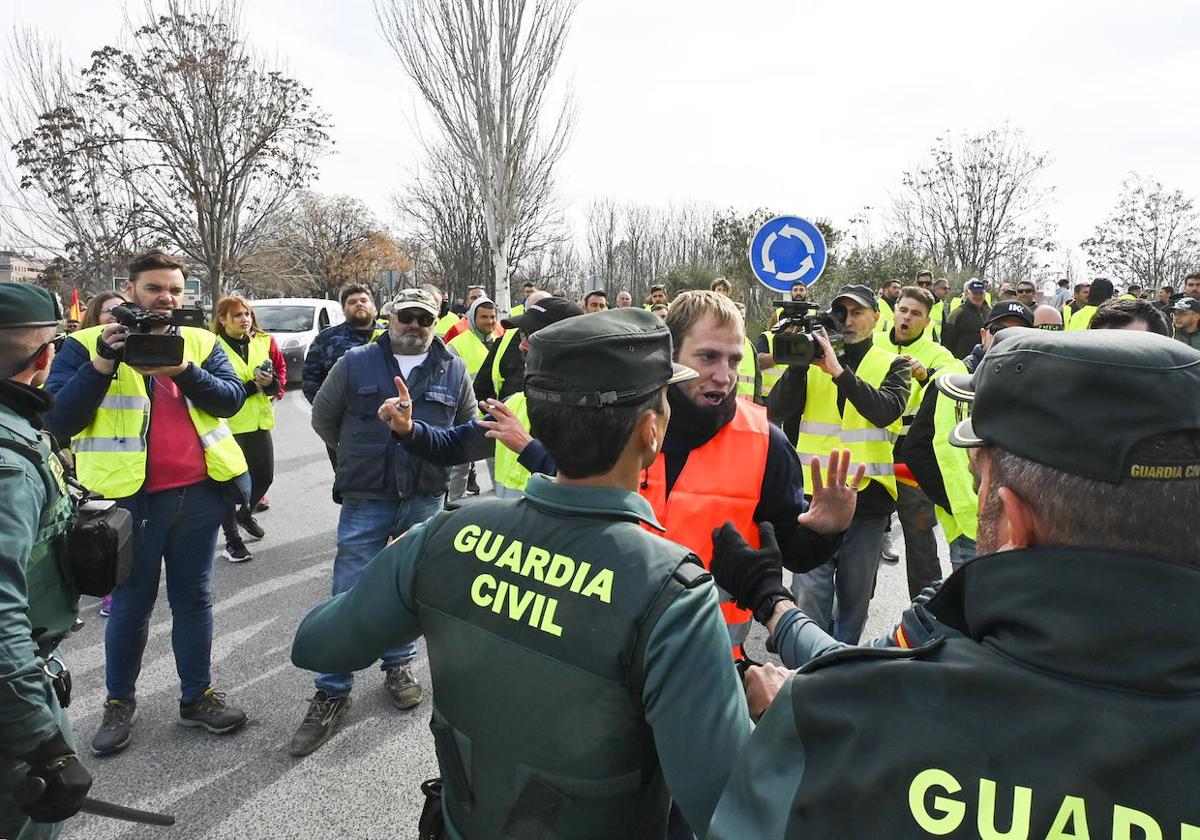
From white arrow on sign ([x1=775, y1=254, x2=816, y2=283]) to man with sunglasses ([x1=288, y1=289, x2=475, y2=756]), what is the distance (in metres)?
3.28

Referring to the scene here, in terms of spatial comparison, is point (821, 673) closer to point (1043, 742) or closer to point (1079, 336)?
point (1043, 742)

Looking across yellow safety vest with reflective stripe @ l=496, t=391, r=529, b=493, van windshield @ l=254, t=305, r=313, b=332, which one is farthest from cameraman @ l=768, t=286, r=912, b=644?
van windshield @ l=254, t=305, r=313, b=332

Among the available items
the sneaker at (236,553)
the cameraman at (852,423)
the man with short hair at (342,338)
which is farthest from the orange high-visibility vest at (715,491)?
the sneaker at (236,553)

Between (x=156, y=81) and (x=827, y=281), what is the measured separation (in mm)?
19505

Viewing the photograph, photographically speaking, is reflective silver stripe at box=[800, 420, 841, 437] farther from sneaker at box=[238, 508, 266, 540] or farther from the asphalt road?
sneaker at box=[238, 508, 266, 540]

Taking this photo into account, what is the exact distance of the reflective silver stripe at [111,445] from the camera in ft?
11.0

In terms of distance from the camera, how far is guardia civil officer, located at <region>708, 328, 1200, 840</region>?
2.58ft

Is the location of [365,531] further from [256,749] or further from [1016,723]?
[1016,723]

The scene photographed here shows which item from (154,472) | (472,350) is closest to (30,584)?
(154,472)

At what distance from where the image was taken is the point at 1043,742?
805 mm

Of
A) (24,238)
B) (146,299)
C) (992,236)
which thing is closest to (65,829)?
(146,299)

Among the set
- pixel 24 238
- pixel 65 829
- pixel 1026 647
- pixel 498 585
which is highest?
pixel 24 238

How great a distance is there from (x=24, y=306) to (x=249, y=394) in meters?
3.77

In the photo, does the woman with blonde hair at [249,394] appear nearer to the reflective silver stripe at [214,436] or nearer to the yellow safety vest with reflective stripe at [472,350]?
the yellow safety vest with reflective stripe at [472,350]
